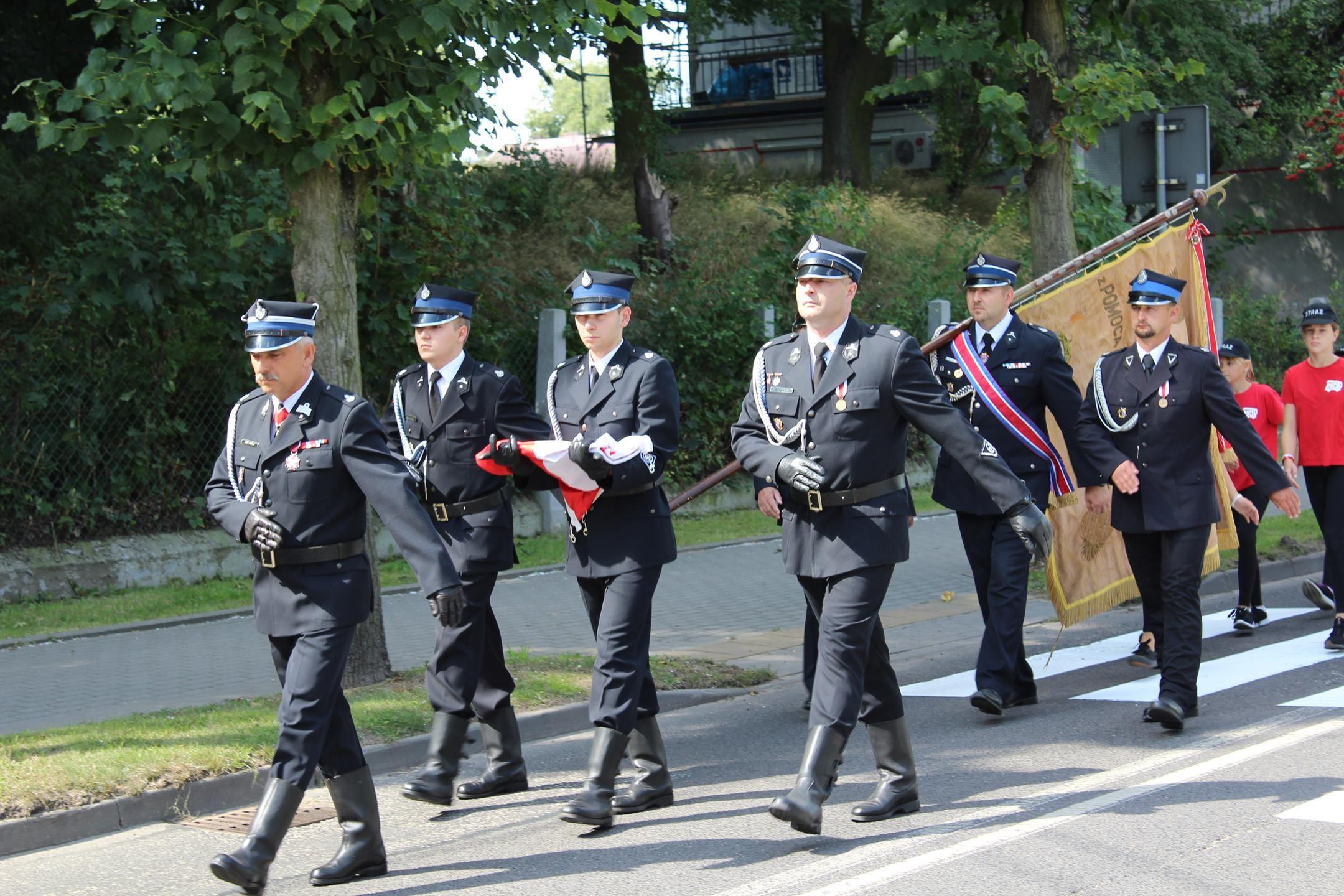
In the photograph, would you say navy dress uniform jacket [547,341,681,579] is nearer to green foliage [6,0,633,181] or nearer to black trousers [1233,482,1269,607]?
green foliage [6,0,633,181]

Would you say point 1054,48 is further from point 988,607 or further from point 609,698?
point 609,698

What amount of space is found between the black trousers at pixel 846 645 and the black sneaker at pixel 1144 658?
3.79 metres

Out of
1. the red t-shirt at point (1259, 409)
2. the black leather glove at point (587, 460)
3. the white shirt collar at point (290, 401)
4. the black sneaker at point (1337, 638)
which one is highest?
the white shirt collar at point (290, 401)

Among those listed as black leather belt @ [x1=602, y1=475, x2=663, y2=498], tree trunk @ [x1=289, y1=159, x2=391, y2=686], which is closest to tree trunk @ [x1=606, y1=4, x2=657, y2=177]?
tree trunk @ [x1=289, y1=159, x2=391, y2=686]

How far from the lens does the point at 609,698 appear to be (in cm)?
587

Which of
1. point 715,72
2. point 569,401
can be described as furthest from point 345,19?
point 715,72

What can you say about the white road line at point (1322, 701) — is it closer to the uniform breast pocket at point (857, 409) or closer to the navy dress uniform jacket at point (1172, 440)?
the navy dress uniform jacket at point (1172, 440)

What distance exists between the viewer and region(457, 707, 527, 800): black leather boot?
21.4 feet

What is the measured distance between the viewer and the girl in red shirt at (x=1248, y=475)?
10.2m

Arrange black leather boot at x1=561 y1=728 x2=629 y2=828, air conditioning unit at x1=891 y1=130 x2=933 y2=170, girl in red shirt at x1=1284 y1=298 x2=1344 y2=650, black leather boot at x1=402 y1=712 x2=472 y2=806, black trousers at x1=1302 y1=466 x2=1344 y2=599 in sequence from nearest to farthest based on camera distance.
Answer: black leather boot at x1=561 y1=728 x2=629 y2=828
black leather boot at x1=402 y1=712 x2=472 y2=806
black trousers at x1=1302 y1=466 x2=1344 y2=599
girl in red shirt at x1=1284 y1=298 x2=1344 y2=650
air conditioning unit at x1=891 y1=130 x2=933 y2=170

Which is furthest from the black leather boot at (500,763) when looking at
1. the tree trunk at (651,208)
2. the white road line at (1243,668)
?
the tree trunk at (651,208)

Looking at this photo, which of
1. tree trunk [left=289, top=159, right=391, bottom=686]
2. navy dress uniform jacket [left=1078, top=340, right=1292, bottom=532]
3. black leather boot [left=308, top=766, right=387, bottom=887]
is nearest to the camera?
black leather boot [left=308, top=766, right=387, bottom=887]

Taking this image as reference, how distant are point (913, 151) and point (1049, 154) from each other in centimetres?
1898

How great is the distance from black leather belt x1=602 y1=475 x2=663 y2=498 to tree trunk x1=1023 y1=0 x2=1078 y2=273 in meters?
6.97
